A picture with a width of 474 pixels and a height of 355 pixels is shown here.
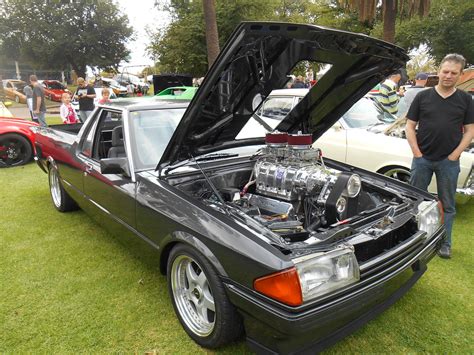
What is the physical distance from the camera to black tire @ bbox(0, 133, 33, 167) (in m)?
7.28

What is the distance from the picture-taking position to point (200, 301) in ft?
7.75

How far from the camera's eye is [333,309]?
177cm

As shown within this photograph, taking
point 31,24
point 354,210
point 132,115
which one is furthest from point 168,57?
point 31,24

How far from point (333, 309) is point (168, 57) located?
17892 mm

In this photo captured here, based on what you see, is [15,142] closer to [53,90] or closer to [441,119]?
[441,119]

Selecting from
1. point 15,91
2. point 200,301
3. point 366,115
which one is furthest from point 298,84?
point 15,91

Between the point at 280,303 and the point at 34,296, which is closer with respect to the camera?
the point at 280,303

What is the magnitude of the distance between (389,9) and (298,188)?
10002 millimetres

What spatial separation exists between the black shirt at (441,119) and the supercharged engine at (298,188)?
1.14m

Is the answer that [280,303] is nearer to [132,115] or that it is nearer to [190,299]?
[190,299]

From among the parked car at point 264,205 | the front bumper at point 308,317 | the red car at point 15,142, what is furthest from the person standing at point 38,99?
the front bumper at point 308,317

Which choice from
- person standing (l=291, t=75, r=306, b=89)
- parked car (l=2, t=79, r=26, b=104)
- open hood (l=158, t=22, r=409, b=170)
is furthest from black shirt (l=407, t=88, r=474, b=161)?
parked car (l=2, t=79, r=26, b=104)

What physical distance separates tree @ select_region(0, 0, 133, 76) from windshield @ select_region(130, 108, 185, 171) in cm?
3437

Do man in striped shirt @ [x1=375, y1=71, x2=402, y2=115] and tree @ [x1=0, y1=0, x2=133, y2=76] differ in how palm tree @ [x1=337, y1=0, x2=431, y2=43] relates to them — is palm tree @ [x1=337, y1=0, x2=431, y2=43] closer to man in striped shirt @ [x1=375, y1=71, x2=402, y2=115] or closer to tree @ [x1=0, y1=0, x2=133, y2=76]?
man in striped shirt @ [x1=375, y1=71, x2=402, y2=115]
